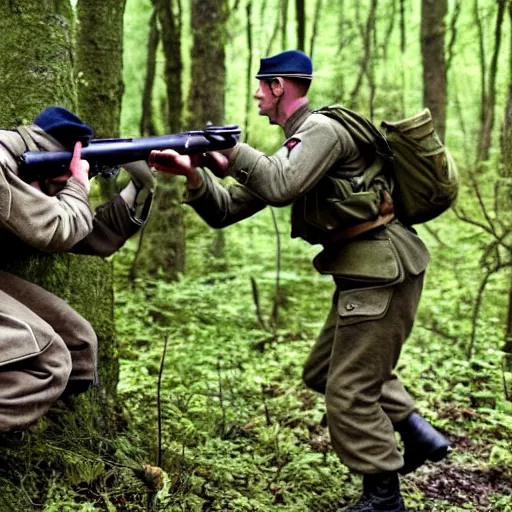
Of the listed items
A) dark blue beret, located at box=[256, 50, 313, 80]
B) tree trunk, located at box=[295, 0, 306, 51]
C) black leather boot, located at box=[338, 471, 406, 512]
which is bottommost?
black leather boot, located at box=[338, 471, 406, 512]

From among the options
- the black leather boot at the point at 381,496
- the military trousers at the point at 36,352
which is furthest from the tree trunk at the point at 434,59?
the military trousers at the point at 36,352

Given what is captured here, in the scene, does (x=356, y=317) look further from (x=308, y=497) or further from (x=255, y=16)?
(x=255, y=16)

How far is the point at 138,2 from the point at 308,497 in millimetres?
11723

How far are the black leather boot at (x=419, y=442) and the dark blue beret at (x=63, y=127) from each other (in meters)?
2.65

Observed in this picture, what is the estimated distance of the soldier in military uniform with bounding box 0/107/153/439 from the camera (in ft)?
8.18

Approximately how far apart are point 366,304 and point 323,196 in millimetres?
665

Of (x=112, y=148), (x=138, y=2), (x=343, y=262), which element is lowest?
(x=343, y=262)

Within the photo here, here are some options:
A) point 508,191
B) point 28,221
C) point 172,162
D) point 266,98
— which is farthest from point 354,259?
point 508,191

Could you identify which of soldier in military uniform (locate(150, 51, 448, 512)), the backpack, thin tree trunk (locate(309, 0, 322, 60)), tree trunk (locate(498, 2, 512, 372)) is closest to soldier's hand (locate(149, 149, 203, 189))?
soldier in military uniform (locate(150, 51, 448, 512))

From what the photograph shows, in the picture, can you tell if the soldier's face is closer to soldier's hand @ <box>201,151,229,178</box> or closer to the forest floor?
soldier's hand @ <box>201,151,229,178</box>

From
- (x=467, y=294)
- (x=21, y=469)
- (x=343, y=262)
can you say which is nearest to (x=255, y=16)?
(x=467, y=294)

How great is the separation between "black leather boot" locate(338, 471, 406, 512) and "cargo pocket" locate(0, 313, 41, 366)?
84.1 inches

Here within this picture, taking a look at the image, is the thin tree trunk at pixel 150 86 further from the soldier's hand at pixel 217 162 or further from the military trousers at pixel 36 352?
the military trousers at pixel 36 352

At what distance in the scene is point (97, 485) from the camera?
3.19m
